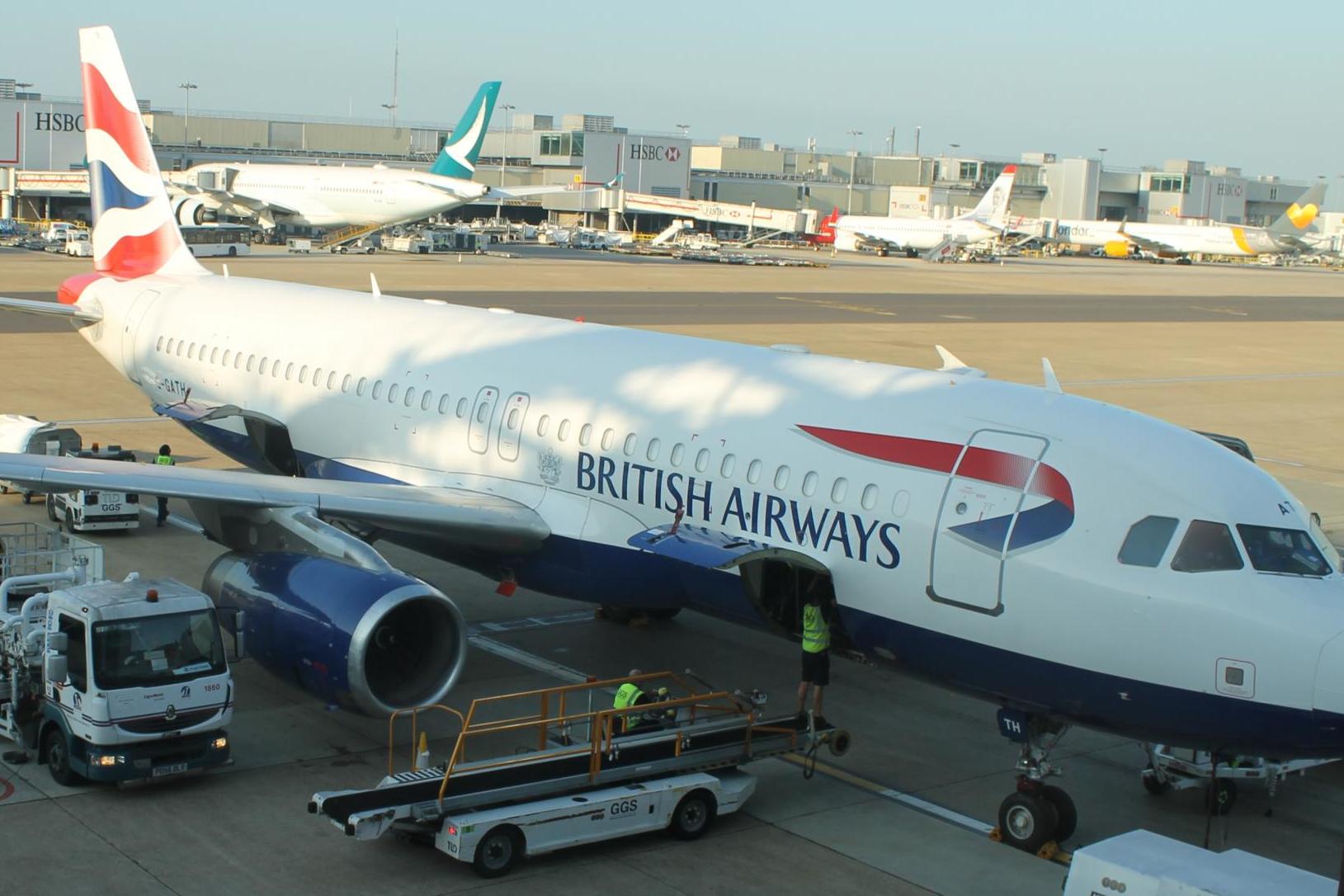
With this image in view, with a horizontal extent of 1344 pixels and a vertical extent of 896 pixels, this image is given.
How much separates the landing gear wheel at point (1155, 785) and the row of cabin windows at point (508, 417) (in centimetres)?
385

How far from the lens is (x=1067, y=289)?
9119 centimetres

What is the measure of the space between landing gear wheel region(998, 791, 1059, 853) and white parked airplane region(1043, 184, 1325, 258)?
14161cm

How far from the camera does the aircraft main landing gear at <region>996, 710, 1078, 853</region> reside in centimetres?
1305

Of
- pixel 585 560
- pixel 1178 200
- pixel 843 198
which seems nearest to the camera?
pixel 585 560

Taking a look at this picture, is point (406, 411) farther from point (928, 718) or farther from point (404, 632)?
point (928, 718)

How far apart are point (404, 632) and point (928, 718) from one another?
5.94 m

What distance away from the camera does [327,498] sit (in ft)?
54.4

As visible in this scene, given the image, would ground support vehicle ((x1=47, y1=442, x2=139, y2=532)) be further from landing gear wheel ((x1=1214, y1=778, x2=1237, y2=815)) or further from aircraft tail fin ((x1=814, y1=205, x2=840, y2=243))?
aircraft tail fin ((x1=814, y1=205, x2=840, y2=243))

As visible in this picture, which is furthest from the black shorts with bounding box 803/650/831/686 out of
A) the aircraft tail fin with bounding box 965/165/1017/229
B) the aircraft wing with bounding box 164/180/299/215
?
the aircraft tail fin with bounding box 965/165/1017/229

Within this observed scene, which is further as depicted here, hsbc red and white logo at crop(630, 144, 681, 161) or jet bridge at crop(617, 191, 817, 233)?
hsbc red and white logo at crop(630, 144, 681, 161)

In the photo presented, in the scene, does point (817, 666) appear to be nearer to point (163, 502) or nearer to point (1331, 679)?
point (1331, 679)

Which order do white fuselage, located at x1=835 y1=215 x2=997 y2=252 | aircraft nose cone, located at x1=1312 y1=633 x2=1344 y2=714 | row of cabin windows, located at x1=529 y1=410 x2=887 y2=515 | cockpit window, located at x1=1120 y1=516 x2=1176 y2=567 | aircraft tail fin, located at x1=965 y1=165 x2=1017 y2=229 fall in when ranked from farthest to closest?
1. aircraft tail fin, located at x1=965 y1=165 x2=1017 y2=229
2. white fuselage, located at x1=835 y1=215 x2=997 y2=252
3. row of cabin windows, located at x1=529 y1=410 x2=887 y2=515
4. cockpit window, located at x1=1120 y1=516 x2=1176 y2=567
5. aircraft nose cone, located at x1=1312 y1=633 x2=1344 y2=714

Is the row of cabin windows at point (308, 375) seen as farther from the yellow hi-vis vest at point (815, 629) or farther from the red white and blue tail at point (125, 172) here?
the yellow hi-vis vest at point (815, 629)

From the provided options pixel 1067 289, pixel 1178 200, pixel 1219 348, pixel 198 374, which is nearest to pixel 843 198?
pixel 1178 200
